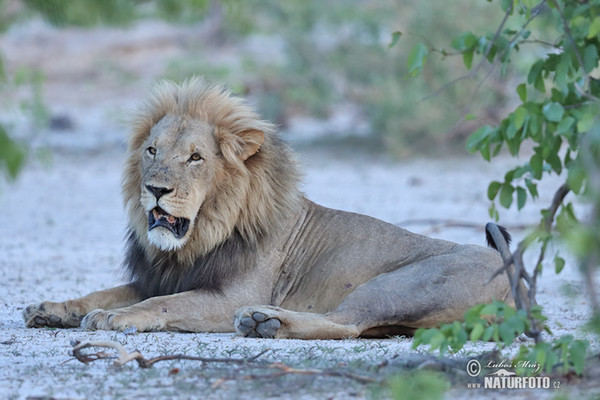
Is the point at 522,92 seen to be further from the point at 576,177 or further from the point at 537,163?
the point at 576,177

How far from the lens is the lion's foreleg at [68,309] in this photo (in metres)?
4.87

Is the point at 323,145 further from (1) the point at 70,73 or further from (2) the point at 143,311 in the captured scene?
Result: (2) the point at 143,311

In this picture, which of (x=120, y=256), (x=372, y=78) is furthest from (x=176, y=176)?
(x=372, y=78)

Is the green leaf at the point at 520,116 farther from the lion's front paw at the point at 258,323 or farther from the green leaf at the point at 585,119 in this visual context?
the lion's front paw at the point at 258,323

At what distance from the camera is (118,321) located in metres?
4.55

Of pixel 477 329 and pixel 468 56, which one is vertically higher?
pixel 468 56

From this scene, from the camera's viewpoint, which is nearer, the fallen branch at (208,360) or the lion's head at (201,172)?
the fallen branch at (208,360)

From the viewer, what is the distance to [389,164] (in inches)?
555

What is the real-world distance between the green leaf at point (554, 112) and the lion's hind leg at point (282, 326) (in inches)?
62.4

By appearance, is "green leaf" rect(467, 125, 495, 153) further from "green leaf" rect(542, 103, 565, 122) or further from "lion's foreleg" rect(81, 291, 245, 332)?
"lion's foreleg" rect(81, 291, 245, 332)

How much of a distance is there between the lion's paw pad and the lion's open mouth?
24.3 inches

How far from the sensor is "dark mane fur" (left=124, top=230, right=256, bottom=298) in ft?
16.1

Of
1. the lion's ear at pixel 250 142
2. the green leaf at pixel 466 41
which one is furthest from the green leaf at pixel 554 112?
the lion's ear at pixel 250 142

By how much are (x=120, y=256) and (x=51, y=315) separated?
3124 mm
